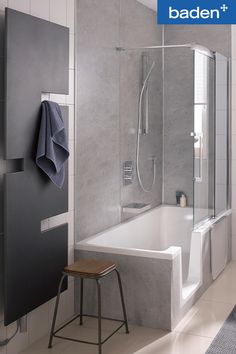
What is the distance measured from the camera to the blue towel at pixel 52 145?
3.10 metres

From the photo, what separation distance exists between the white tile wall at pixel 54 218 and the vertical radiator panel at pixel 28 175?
9 centimetres

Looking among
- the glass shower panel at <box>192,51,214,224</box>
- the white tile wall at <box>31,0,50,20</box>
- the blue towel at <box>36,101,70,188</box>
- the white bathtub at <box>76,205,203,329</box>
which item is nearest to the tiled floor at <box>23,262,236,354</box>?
the white bathtub at <box>76,205,203,329</box>

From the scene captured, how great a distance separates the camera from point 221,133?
192 inches


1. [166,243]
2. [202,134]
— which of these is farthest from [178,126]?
[166,243]

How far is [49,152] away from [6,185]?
0.37 m

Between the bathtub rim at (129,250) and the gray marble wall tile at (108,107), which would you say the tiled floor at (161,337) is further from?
the gray marble wall tile at (108,107)

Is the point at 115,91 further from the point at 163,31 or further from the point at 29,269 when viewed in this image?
the point at 29,269

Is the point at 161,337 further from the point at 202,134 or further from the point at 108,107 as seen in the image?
the point at 108,107

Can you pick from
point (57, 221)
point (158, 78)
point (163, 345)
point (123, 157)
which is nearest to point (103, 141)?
point (123, 157)

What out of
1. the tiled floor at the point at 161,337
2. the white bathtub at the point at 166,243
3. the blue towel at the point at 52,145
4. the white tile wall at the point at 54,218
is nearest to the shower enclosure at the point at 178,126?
the white bathtub at the point at 166,243

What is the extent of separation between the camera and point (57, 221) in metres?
3.51

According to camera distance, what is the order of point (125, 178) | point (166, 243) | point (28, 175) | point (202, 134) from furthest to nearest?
point (166, 243) → point (125, 178) → point (202, 134) → point (28, 175)

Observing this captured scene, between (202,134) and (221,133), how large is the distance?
60cm

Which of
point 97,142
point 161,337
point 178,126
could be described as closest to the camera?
point 161,337
